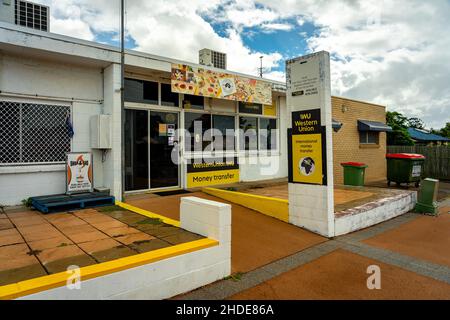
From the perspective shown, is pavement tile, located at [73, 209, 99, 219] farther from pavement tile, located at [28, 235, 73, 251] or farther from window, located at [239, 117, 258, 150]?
window, located at [239, 117, 258, 150]

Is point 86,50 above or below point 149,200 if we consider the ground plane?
above

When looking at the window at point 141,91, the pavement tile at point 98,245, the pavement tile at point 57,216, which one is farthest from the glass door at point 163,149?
the pavement tile at point 98,245

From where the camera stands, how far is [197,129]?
987 cm

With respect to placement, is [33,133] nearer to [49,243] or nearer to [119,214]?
[119,214]

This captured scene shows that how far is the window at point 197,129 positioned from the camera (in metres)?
9.62

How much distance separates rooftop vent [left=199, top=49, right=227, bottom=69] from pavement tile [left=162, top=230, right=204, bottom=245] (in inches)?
280

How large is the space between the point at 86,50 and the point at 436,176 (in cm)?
1741

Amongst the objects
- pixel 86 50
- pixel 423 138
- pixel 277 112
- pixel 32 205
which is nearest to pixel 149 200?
pixel 32 205

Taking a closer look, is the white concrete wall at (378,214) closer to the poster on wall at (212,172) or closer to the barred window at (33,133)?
the poster on wall at (212,172)

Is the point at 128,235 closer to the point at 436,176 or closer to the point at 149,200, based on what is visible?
the point at 149,200

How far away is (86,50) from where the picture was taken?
7.04m

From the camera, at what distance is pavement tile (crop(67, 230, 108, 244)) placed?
4395 millimetres

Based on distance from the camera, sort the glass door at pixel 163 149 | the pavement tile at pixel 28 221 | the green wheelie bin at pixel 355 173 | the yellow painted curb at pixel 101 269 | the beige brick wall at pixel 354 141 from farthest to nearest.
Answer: the beige brick wall at pixel 354 141, the green wheelie bin at pixel 355 173, the glass door at pixel 163 149, the pavement tile at pixel 28 221, the yellow painted curb at pixel 101 269

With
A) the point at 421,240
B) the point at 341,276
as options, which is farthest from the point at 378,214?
the point at 341,276
